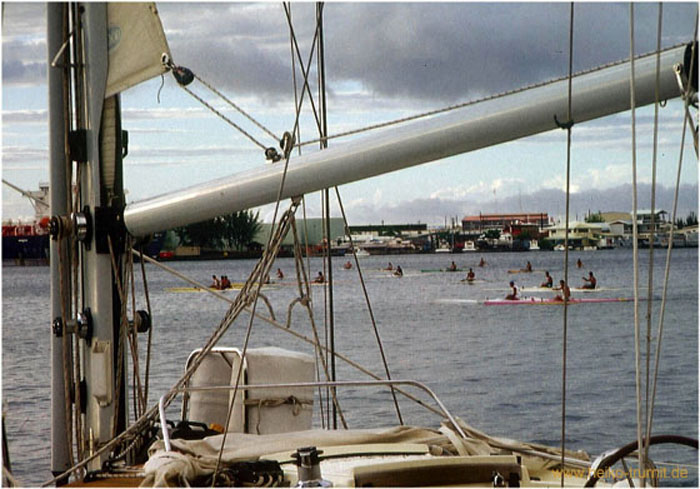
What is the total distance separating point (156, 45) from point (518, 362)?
29.0m

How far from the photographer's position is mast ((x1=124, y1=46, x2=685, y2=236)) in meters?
2.80

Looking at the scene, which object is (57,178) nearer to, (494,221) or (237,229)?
(237,229)

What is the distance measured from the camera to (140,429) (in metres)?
4.93

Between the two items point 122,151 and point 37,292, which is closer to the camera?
point 122,151

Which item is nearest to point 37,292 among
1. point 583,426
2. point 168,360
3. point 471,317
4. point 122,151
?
point 471,317

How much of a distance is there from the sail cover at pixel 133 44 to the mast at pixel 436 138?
67cm

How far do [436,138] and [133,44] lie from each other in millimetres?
2184

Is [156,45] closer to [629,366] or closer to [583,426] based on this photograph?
[583,426]

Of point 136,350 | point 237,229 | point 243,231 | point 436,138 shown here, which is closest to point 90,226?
point 136,350

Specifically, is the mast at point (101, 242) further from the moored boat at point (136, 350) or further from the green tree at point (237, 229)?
the green tree at point (237, 229)

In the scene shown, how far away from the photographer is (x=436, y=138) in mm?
3312

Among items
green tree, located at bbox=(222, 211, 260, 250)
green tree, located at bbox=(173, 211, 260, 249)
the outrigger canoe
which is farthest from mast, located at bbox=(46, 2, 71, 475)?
the outrigger canoe

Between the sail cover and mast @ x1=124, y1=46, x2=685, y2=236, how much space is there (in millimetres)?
674

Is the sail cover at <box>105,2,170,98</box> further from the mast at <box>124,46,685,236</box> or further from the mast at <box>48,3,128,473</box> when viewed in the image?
the mast at <box>124,46,685,236</box>
